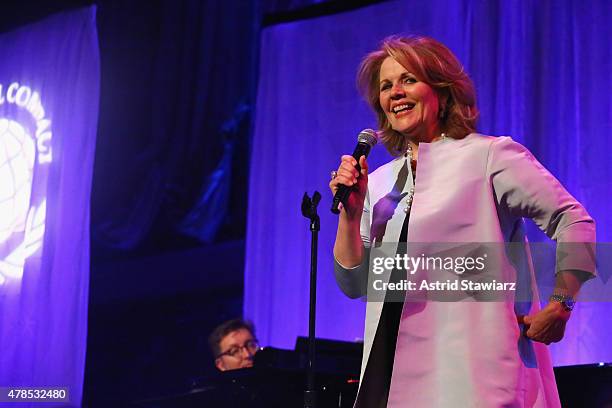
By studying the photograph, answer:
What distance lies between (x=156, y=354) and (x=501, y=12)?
343cm

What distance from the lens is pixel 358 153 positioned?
1.86 metres

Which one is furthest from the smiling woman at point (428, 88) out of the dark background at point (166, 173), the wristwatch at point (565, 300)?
the dark background at point (166, 173)

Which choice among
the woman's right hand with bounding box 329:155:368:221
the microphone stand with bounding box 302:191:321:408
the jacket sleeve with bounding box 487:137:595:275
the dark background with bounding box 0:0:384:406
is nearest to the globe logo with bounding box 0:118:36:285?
the dark background with bounding box 0:0:384:406

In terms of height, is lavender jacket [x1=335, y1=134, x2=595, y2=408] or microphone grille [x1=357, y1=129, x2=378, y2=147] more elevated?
microphone grille [x1=357, y1=129, x2=378, y2=147]

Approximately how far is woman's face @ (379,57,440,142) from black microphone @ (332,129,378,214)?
0.07 m

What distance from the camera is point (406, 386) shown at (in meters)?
1.69

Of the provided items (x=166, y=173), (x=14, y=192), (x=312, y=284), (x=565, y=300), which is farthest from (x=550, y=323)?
(x=166, y=173)

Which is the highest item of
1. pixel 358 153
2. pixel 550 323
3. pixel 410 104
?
pixel 410 104

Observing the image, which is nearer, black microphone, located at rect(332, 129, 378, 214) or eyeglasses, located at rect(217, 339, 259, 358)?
black microphone, located at rect(332, 129, 378, 214)

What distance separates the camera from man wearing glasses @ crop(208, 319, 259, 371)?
4.27 meters

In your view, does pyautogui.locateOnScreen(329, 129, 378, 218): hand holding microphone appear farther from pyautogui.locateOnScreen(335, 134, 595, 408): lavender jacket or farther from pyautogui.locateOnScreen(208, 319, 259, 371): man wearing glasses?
pyautogui.locateOnScreen(208, 319, 259, 371): man wearing glasses

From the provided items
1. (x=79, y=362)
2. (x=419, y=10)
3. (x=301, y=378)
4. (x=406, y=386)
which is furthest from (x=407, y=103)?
(x=79, y=362)

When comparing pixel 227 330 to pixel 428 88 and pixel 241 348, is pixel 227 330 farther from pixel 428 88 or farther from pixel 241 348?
pixel 428 88

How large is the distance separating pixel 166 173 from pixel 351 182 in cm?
437
